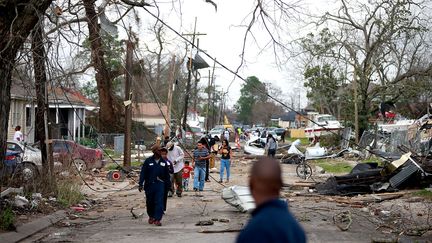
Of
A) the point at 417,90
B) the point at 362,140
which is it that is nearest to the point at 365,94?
the point at 417,90

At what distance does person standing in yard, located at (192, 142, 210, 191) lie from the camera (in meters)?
19.5

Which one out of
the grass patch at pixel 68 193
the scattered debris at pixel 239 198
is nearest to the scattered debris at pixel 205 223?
the scattered debris at pixel 239 198

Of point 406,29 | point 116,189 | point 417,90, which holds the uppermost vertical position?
point 406,29

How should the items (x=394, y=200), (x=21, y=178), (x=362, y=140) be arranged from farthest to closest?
(x=362, y=140) → (x=394, y=200) → (x=21, y=178)

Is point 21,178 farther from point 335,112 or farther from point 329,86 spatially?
point 335,112

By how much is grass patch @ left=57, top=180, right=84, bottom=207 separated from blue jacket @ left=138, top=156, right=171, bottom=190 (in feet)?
10.7

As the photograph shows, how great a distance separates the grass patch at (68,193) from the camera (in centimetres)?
1592

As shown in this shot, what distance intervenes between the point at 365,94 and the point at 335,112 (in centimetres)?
2698

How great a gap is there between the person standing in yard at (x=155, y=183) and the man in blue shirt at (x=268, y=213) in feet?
30.6

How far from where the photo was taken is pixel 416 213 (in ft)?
47.0

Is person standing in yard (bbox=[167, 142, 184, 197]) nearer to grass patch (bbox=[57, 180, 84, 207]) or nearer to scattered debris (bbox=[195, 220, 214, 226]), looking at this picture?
grass patch (bbox=[57, 180, 84, 207])

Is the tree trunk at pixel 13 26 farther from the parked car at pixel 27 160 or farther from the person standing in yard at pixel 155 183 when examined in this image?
the parked car at pixel 27 160

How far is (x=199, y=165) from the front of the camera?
63.9ft

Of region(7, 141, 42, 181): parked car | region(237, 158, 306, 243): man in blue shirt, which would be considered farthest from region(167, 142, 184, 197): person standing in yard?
region(237, 158, 306, 243): man in blue shirt
